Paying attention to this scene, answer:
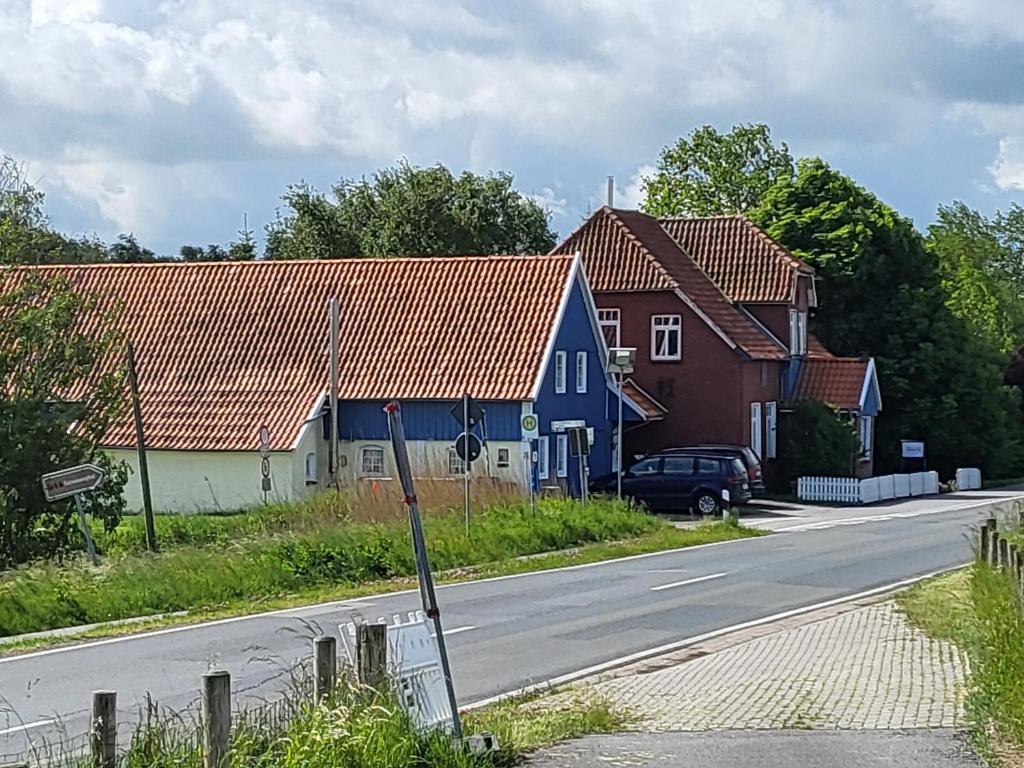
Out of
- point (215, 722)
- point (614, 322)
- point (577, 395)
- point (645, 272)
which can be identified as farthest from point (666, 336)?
point (215, 722)

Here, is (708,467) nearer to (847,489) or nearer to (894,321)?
(847,489)

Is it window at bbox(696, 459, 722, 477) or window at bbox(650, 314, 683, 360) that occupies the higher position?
window at bbox(650, 314, 683, 360)

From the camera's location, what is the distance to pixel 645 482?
47125 millimetres

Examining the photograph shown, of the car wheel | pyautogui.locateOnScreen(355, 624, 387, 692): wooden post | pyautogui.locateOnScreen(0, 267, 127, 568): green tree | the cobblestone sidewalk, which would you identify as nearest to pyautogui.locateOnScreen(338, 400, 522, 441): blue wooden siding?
the car wheel

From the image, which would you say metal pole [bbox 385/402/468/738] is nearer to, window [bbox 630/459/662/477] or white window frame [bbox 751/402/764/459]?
window [bbox 630/459/662/477]

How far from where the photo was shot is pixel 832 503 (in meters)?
55.7

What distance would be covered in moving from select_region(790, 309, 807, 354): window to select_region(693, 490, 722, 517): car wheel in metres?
15.8

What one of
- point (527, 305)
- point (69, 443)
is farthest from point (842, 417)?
point (69, 443)

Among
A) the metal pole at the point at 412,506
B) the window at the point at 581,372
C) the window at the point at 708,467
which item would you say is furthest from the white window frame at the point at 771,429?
the metal pole at the point at 412,506

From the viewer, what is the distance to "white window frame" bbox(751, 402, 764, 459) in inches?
2237

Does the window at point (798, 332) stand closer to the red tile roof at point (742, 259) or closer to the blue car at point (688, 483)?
the red tile roof at point (742, 259)

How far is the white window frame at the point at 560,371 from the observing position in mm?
47688

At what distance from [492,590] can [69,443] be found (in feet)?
34.8

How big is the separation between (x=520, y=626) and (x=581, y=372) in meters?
29.8
